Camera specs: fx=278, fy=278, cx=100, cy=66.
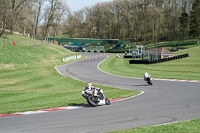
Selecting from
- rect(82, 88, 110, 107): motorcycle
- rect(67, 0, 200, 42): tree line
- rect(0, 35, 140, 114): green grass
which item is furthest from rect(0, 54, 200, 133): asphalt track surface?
rect(67, 0, 200, 42): tree line

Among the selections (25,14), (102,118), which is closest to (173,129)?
(102,118)

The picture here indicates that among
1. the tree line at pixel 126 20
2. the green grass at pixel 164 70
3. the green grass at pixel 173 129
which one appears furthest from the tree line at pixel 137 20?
the green grass at pixel 173 129

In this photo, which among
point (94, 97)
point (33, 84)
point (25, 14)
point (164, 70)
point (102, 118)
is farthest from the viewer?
point (25, 14)

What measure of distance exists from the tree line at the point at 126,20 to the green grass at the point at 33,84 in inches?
1258

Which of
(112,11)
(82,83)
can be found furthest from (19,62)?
(112,11)

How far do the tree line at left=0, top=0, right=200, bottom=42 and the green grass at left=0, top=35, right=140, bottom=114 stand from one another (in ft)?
105

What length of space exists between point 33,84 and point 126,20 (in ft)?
375

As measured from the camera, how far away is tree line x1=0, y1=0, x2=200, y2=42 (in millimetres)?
97863

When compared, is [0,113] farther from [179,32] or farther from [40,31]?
[40,31]

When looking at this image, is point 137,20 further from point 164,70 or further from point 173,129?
point 173,129

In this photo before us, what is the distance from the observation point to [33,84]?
2883 centimetres

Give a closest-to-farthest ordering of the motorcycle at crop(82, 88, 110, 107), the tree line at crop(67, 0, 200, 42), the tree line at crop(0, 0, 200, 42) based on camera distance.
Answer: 1. the motorcycle at crop(82, 88, 110, 107)
2. the tree line at crop(0, 0, 200, 42)
3. the tree line at crop(67, 0, 200, 42)

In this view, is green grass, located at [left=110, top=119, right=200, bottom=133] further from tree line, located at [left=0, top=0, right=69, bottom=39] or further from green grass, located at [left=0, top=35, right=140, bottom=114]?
tree line, located at [left=0, top=0, right=69, bottom=39]

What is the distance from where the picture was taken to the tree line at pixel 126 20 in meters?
97.9
